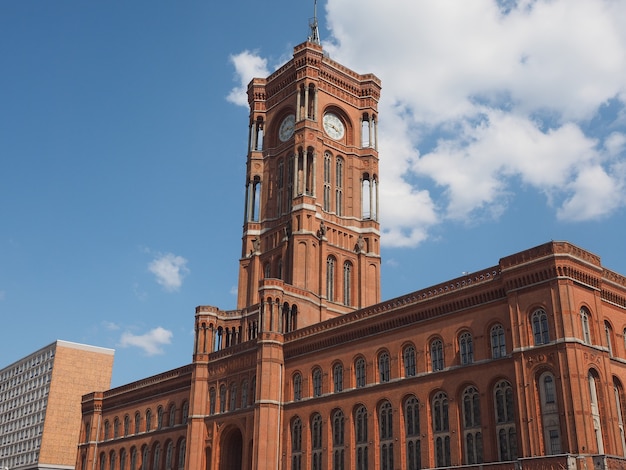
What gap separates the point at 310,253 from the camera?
3044 inches

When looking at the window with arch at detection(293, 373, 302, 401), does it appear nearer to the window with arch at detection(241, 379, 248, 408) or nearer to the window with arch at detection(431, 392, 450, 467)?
the window with arch at detection(241, 379, 248, 408)

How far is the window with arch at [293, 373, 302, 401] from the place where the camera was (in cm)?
6194

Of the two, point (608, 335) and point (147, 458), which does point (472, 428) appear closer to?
point (608, 335)

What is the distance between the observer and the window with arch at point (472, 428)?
155 ft

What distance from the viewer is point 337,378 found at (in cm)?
5909

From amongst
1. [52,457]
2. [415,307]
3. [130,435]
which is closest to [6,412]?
[52,457]

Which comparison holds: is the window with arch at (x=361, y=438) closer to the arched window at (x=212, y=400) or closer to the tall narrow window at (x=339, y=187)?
the arched window at (x=212, y=400)

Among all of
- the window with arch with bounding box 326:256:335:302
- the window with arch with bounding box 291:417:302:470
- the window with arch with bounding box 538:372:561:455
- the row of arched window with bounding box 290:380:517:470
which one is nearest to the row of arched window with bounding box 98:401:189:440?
the window with arch with bounding box 291:417:302:470

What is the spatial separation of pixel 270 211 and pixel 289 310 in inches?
710

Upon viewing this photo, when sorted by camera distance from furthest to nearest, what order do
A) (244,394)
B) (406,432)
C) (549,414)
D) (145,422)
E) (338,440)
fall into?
(145,422) → (244,394) → (338,440) → (406,432) → (549,414)

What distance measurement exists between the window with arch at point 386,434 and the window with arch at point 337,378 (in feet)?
15.7

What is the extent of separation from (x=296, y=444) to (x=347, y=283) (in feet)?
78.8

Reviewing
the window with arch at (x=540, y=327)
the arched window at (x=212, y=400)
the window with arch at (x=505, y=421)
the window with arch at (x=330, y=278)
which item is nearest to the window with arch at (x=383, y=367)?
the window with arch at (x=505, y=421)

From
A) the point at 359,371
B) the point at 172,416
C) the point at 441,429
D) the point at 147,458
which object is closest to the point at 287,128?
the point at 172,416
